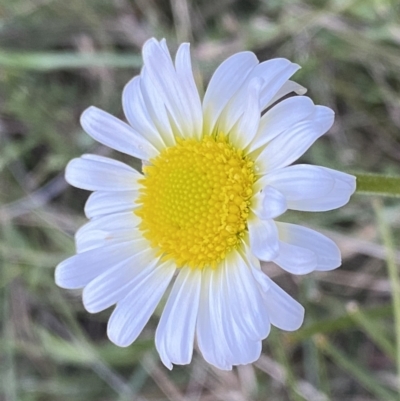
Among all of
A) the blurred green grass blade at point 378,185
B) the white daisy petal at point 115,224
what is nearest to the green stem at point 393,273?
the blurred green grass blade at point 378,185

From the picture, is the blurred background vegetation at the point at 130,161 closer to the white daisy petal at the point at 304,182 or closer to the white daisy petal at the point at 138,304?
the white daisy petal at the point at 138,304

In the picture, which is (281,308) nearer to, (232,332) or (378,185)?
(232,332)

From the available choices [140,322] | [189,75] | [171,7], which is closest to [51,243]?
[171,7]

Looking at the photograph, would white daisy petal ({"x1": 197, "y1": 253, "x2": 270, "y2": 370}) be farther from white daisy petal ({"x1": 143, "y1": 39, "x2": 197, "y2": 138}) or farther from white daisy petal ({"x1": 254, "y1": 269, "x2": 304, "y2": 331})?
white daisy petal ({"x1": 143, "y1": 39, "x2": 197, "y2": 138})

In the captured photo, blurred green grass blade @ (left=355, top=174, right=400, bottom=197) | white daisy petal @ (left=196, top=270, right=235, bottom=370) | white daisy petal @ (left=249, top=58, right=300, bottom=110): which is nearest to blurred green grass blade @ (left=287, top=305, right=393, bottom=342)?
white daisy petal @ (left=196, top=270, right=235, bottom=370)

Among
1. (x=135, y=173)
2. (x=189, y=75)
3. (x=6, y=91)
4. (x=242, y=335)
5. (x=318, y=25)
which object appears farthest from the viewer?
(x=6, y=91)

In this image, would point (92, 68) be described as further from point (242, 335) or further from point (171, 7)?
point (242, 335)

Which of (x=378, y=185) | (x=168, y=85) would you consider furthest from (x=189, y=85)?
(x=378, y=185)
